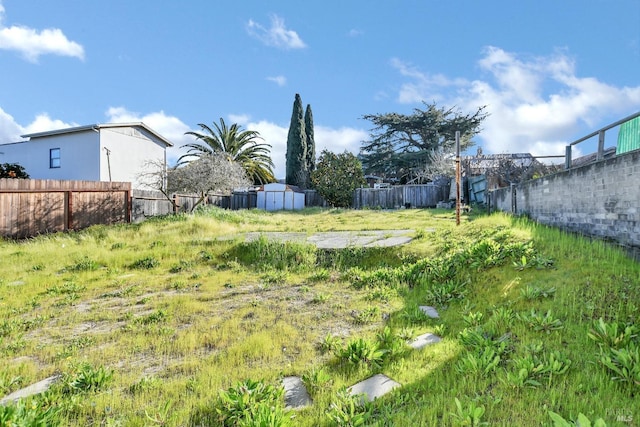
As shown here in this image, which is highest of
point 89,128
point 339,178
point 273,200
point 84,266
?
point 89,128

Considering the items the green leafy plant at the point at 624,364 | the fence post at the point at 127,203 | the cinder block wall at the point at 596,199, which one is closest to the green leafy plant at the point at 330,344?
the green leafy plant at the point at 624,364

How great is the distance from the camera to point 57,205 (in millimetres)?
10375

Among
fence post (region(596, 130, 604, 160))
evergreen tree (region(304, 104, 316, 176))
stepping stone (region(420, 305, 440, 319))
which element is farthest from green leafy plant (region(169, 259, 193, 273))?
evergreen tree (region(304, 104, 316, 176))

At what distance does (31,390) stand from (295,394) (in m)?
1.81

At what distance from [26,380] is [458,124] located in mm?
25681

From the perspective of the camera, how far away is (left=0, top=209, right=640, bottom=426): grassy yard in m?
1.98

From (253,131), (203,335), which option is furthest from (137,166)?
(203,335)

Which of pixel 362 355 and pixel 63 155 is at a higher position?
pixel 63 155

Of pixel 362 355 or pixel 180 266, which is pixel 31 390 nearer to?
pixel 362 355

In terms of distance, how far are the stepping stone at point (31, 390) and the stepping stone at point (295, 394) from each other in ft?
5.33

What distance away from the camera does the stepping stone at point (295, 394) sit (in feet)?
6.92

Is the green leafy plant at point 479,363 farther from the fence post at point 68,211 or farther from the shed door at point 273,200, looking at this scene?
the shed door at point 273,200

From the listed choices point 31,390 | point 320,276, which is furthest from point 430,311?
point 31,390

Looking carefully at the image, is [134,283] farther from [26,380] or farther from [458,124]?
[458,124]
